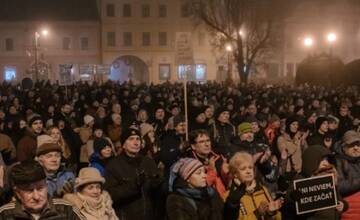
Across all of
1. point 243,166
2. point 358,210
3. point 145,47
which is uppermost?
point 145,47

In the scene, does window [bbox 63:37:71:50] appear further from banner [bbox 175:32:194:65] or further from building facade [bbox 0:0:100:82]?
banner [bbox 175:32:194:65]

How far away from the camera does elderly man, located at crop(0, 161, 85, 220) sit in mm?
3982

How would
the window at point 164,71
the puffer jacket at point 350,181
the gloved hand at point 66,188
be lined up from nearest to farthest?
the gloved hand at point 66,188
the puffer jacket at point 350,181
the window at point 164,71

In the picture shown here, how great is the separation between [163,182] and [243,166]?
1.31 meters

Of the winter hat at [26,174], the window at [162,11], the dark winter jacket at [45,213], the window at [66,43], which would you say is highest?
the window at [162,11]

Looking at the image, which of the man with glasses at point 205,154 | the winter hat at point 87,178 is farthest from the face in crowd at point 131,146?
the winter hat at point 87,178

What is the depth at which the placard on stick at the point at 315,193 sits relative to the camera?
5.47 metres

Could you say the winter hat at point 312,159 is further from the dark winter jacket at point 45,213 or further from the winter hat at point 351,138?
the dark winter jacket at point 45,213

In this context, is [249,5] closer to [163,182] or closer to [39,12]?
[39,12]

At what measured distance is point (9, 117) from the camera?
1416 centimetres

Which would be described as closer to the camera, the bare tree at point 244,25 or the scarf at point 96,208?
the scarf at point 96,208

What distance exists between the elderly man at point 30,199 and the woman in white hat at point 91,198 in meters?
1.21

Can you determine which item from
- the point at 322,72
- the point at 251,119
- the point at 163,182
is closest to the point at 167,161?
the point at 163,182

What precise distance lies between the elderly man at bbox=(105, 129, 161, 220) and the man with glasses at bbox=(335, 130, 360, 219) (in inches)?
72.6
